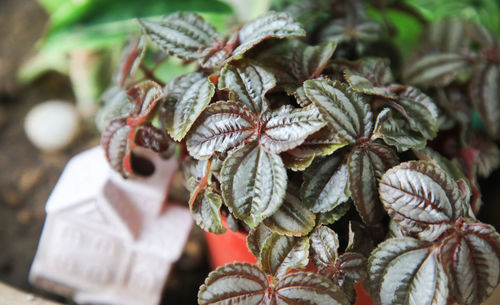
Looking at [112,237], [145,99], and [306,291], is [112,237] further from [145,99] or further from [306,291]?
[306,291]

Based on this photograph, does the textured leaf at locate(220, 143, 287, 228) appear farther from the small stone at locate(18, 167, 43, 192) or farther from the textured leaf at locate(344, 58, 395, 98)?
the small stone at locate(18, 167, 43, 192)

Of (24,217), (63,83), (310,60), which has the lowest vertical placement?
(24,217)

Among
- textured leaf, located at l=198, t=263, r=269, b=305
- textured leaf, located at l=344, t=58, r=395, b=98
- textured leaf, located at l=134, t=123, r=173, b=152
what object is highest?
textured leaf, located at l=344, t=58, r=395, b=98

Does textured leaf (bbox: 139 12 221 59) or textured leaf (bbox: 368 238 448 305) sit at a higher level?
textured leaf (bbox: 139 12 221 59)

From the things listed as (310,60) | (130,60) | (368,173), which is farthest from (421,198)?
(130,60)

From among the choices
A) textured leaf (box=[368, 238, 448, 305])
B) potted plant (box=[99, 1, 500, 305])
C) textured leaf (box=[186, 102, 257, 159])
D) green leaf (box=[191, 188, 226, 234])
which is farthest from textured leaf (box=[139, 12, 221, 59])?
textured leaf (box=[368, 238, 448, 305])

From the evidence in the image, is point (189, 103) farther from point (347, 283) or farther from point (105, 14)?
point (105, 14)
